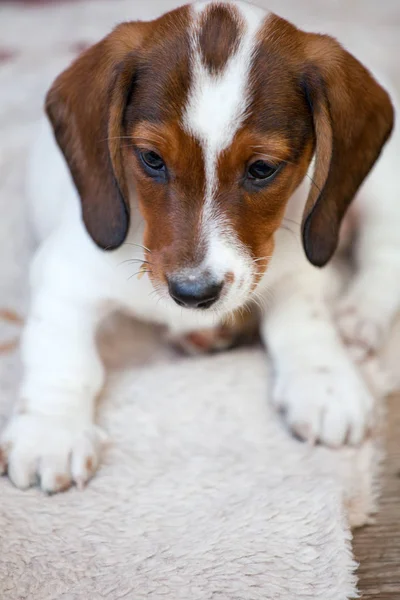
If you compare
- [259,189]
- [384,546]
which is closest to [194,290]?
[259,189]

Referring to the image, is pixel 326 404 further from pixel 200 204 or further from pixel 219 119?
pixel 219 119

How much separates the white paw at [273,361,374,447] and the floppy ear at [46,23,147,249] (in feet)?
2.59

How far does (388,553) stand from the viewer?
98.8 inches

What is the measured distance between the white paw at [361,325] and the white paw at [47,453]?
112 cm

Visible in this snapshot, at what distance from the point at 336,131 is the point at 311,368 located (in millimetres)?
849

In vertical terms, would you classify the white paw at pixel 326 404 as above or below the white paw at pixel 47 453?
above

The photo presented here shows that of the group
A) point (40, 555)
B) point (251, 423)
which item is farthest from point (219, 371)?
point (40, 555)

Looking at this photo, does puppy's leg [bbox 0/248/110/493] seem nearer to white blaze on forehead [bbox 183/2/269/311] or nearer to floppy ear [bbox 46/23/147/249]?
floppy ear [bbox 46/23/147/249]

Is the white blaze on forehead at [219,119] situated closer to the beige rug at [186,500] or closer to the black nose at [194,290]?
the black nose at [194,290]

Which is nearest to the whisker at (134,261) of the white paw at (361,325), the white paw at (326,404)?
the white paw at (326,404)

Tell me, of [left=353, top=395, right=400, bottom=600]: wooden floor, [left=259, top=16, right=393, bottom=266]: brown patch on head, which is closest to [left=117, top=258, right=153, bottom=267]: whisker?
[left=259, top=16, right=393, bottom=266]: brown patch on head

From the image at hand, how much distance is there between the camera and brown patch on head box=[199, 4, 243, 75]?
2.33 meters

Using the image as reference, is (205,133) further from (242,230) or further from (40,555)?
(40,555)

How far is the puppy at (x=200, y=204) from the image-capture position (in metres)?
2.37
